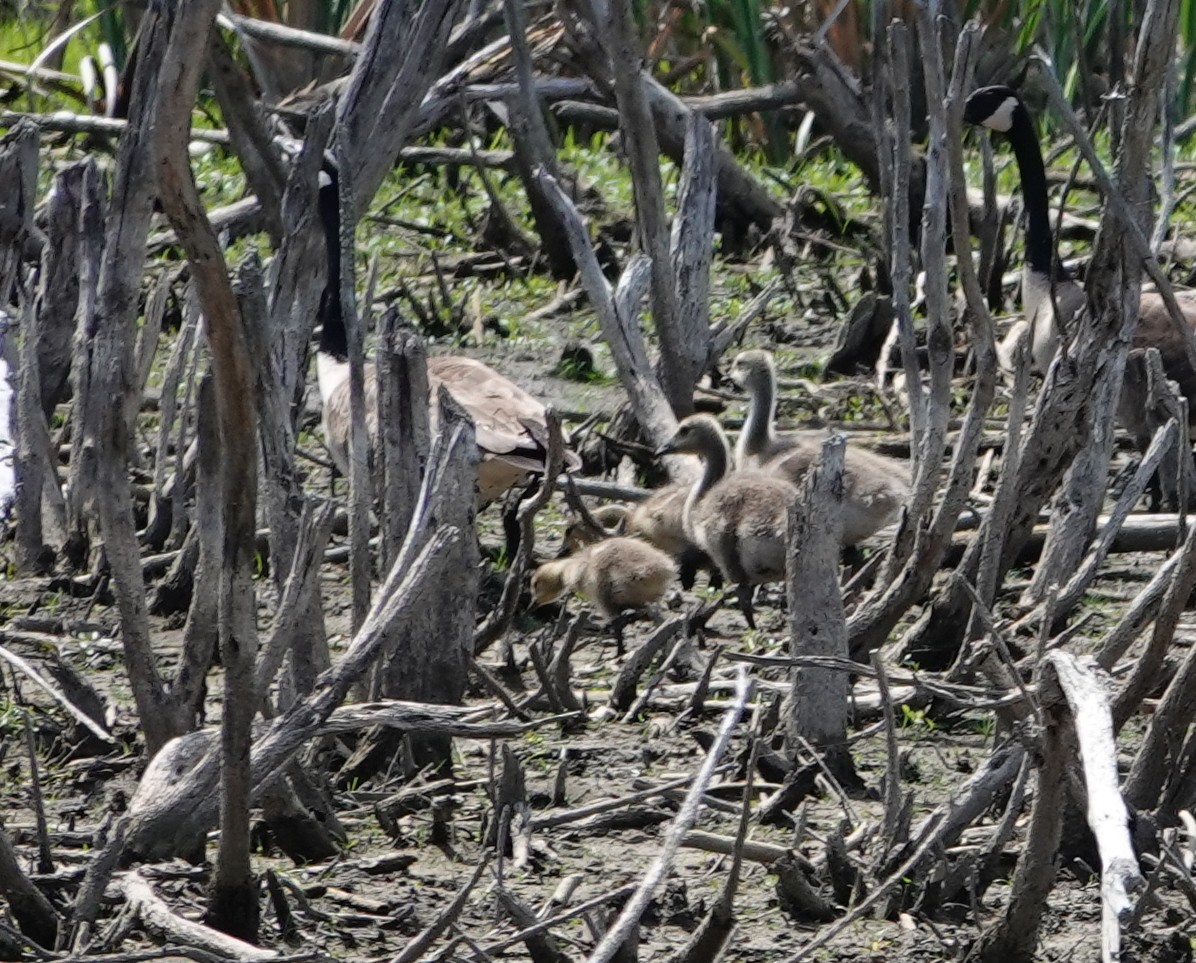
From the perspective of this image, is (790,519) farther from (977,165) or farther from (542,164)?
(977,165)

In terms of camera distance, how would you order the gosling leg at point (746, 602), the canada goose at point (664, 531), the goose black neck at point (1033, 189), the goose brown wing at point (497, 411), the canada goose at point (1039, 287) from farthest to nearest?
the goose black neck at point (1033, 189) < the canada goose at point (1039, 287) < the goose brown wing at point (497, 411) < the canada goose at point (664, 531) < the gosling leg at point (746, 602)

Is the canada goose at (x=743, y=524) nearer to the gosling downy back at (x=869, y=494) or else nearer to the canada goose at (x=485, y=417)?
the gosling downy back at (x=869, y=494)

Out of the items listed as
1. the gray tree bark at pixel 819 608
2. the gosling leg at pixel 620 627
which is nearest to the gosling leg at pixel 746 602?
the gosling leg at pixel 620 627

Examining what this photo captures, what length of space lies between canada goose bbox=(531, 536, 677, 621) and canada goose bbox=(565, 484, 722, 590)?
23 cm

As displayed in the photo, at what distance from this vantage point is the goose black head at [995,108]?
27.9ft

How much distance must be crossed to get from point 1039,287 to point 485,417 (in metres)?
2.45

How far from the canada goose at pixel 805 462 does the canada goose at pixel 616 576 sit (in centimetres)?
52

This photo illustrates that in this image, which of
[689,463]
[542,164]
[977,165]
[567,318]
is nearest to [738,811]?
[689,463]

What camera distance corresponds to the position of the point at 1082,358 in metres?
4.84

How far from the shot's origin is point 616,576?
5.86m

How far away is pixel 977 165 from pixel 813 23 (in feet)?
4.00

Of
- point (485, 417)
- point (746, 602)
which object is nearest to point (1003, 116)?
point (485, 417)

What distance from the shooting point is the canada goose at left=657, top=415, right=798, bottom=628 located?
595cm

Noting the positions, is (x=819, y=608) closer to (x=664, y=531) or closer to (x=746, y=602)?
(x=746, y=602)
